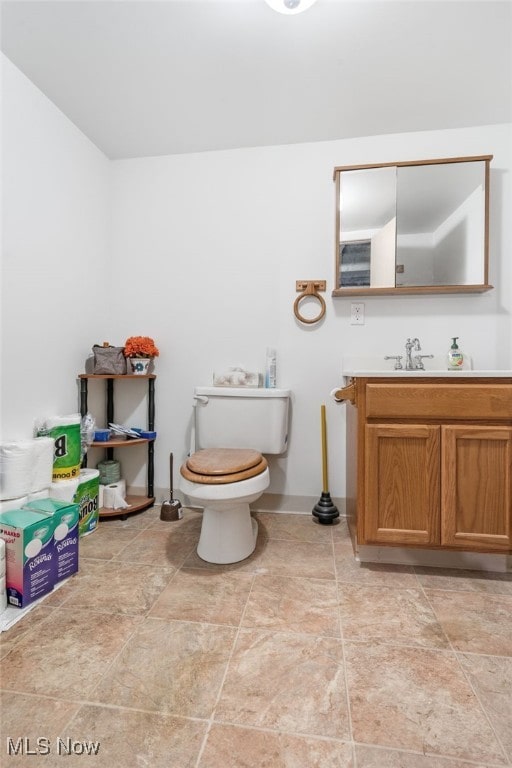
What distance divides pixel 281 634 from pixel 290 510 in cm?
100

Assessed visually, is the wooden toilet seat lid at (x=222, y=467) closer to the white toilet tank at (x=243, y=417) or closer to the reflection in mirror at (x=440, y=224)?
the white toilet tank at (x=243, y=417)

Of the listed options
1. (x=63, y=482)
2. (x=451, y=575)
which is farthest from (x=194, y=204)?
(x=451, y=575)

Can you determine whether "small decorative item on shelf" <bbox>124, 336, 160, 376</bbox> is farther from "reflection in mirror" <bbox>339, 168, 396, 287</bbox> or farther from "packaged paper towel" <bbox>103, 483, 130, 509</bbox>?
"reflection in mirror" <bbox>339, 168, 396, 287</bbox>

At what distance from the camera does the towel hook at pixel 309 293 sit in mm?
2045

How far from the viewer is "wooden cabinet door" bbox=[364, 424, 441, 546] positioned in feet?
4.75

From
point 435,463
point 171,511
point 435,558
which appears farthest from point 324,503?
point 171,511

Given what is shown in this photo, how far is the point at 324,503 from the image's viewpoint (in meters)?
1.98

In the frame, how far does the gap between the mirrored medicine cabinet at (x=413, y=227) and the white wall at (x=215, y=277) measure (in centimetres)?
11

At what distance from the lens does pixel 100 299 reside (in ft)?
7.22

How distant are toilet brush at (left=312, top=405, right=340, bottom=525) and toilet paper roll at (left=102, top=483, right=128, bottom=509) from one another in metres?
1.06

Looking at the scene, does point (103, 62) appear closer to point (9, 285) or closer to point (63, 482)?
point (9, 285)

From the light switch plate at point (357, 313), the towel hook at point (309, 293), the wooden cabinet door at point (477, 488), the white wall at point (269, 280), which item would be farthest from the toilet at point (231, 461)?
the wooden cabinet door at point (477, 488)

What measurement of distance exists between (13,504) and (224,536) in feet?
2.76

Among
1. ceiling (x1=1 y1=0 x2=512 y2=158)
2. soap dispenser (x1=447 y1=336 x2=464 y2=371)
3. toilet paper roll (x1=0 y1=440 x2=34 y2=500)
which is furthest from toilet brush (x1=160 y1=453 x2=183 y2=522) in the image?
ceiling (x1=1 y1=0 x2=512 y2=158)
